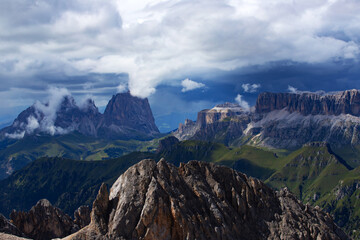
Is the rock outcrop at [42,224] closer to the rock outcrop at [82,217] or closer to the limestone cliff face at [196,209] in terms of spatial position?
the rock outcrop at [82,217]

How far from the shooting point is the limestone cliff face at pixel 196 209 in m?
72.5

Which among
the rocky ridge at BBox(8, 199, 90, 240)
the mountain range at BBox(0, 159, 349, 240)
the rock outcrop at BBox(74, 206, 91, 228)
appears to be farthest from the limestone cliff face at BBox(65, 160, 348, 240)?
the rock outcrop at BBox(74, 206, 91, 228)

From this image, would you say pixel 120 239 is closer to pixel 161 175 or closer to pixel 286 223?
pixel 161 175

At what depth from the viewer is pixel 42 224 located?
443ft

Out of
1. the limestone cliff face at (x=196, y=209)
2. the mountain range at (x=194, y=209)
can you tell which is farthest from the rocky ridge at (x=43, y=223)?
the limestone cliff face at (x=196, y=209)

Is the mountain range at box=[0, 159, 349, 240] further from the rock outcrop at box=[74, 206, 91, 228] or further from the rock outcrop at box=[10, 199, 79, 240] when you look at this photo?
the rock outcrop at box=[74, 206, 91, 228]

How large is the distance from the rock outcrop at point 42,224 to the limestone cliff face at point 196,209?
Result: 60607 millimetres

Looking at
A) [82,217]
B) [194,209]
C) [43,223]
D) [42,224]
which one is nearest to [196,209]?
[194,209]

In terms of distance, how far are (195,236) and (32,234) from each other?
80.9m

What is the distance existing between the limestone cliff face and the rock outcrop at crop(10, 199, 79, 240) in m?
60.6

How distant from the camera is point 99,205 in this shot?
76.3 metres

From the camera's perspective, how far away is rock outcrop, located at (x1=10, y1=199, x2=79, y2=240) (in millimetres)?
130500

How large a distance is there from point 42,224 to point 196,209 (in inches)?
3159

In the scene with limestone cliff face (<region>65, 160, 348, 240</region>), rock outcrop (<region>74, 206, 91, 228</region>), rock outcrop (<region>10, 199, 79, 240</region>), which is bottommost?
rock outcrop (<region>74, 206, 91, 228</region>)
